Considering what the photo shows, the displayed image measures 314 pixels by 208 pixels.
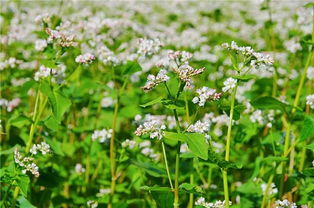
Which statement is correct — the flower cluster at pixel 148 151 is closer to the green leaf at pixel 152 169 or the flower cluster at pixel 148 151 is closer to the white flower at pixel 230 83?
the green leaf at pixel 152 169

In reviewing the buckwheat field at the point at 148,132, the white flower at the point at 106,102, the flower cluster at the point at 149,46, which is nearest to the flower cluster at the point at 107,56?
the buckwheat field at the point at 148,132

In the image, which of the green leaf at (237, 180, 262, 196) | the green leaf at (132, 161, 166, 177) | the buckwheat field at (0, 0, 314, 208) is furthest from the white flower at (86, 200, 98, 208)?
the green leaf at (237, 180, 262, 196)

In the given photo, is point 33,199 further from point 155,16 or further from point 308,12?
point 155,16

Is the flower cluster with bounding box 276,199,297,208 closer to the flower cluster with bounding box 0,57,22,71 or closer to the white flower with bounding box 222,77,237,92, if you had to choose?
the white flower with bounding box 222,77,237,92

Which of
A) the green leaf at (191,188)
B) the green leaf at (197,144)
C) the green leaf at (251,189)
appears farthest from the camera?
the green leaf at (251,189)

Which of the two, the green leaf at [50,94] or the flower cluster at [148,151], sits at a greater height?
the green leaf at [50,94]
